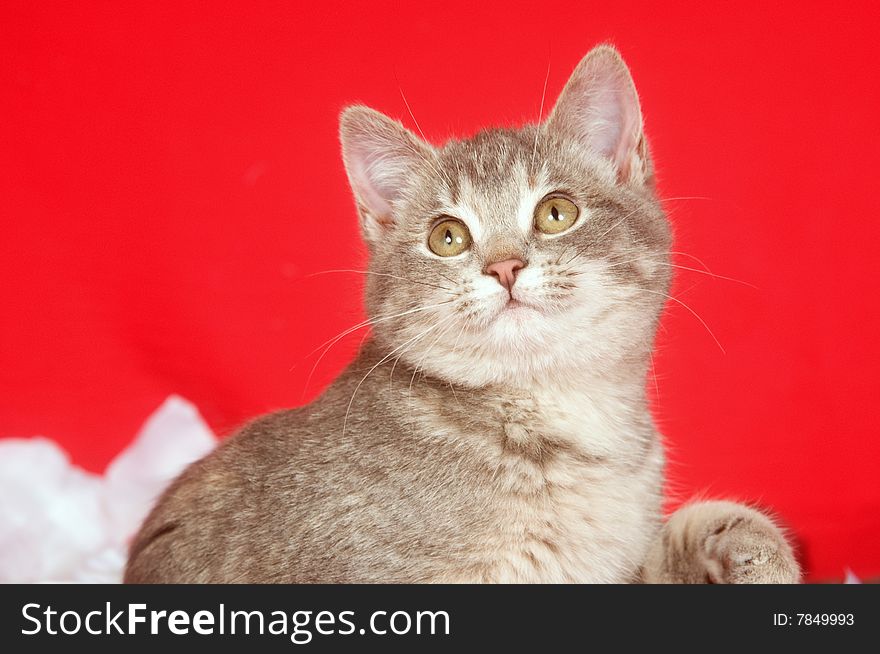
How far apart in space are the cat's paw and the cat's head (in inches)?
16.0

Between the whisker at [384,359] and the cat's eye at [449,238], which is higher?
the cat's eye at [449,238]

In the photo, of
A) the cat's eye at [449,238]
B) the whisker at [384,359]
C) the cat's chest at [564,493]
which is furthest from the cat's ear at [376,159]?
the cat's chest at [564,493]

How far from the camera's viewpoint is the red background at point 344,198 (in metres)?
2.89

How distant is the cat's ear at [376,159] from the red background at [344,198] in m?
0.37

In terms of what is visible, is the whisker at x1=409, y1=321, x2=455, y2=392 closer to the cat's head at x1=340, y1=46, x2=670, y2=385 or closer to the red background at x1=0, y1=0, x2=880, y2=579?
the cat's head at x1=340, y1=46, x2=670, y2=385

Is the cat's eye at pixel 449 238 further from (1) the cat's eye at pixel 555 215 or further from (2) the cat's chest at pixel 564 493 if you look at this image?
(2) the cat's chest at pixel 564 493

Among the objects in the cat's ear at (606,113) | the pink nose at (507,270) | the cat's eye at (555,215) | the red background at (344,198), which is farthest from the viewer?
the red background at (344,198)

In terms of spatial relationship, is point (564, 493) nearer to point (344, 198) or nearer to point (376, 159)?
point (376, 159)

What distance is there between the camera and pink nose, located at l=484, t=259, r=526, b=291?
1993 millimetres

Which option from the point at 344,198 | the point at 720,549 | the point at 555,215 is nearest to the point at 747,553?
the point at 720,549

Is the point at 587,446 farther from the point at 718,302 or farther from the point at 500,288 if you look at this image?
the point at 718,302

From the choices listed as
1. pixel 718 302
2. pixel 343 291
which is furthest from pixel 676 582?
pixel 343 291

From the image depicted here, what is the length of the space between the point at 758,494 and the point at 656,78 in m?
1.23

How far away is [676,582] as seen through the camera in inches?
88.3
